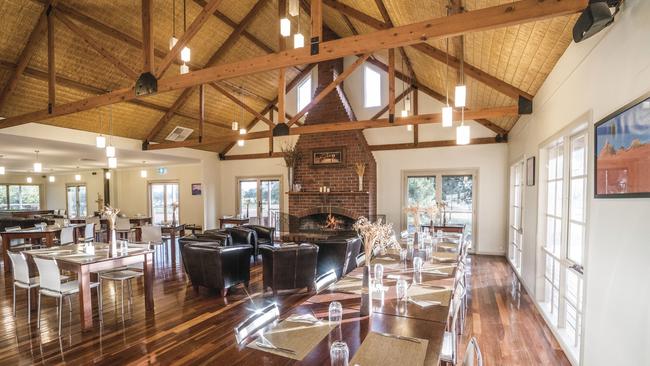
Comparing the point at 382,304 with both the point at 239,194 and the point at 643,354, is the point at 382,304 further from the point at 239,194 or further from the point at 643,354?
the point at 239,194

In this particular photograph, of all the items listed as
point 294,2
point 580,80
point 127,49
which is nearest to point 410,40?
point 580,80

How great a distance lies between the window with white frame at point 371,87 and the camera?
853cm

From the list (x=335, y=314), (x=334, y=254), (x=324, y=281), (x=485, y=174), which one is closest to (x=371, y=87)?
(x=485, y=174)

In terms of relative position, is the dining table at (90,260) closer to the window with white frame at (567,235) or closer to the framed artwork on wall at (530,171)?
the window with white frame at (567,235)

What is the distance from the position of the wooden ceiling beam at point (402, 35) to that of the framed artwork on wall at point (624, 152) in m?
0.85

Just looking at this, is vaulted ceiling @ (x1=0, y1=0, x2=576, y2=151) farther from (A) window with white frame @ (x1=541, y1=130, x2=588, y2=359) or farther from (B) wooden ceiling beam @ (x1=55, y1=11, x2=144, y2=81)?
(A) window with white frame @ (x1=541, y1=130, x2=588, y2=359)

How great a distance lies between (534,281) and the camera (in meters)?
4.34

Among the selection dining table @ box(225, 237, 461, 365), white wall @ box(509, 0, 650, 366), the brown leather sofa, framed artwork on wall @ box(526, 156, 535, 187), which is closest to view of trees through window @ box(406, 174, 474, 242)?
framed artwork on wall @ box(526, 156, 535, 187)

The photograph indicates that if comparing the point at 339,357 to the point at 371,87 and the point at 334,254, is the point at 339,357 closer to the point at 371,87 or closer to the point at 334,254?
the point at 334,254

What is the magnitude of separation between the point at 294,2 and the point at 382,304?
364cm

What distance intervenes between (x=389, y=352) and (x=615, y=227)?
5.58 feet

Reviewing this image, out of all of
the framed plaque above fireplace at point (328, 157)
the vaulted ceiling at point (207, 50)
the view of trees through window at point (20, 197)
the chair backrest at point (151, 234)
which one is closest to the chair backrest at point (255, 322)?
the vaulted ceiling at point (207, 50)

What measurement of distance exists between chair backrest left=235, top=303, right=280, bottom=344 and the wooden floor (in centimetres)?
57

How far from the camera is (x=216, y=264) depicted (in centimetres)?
452
